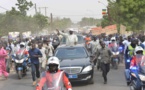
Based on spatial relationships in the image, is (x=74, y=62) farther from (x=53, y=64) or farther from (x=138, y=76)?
(x=53, y=64)

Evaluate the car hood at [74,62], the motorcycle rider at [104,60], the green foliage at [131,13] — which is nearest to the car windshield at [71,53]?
the car hood at [74,62]

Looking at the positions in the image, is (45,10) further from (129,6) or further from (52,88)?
(52,88)

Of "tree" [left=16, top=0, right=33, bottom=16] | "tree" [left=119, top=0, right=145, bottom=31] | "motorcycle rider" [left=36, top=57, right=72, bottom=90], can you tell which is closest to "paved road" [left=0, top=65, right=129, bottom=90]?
"motorcycle rider" [left=36, top=57, right=72, bottom=90]

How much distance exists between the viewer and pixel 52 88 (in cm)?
630

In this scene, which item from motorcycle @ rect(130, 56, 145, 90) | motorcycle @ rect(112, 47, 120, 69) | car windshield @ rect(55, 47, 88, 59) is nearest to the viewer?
motorcycle @ rect(130, 56, 145, 90)

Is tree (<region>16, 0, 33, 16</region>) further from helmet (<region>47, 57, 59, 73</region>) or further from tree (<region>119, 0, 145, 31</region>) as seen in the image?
helmet (<region>47, 57, 59, 73</region>)

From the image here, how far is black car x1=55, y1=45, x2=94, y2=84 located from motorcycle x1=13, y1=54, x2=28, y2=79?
2.44 m

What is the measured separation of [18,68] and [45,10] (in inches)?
3861

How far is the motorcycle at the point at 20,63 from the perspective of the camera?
634 inches

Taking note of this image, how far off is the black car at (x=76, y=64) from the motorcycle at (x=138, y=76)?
424 cm

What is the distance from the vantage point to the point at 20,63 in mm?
16141

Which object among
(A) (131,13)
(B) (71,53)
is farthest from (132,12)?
(B) (71,53)

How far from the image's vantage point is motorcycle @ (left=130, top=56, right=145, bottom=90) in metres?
8.12

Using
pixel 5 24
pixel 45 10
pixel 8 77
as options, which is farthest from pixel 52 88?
pixel 45 10
